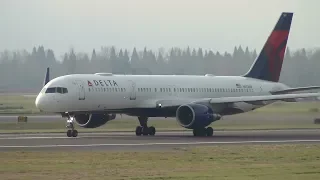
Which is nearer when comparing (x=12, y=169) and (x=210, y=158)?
(x=12, y=169)

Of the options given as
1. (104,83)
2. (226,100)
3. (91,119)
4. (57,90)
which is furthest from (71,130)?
(226,100)

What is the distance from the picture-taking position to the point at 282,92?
182 feet

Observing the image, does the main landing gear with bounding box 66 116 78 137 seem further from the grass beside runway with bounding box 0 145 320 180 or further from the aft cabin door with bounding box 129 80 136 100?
the grass beside runway with bounding box 0 145 320 180

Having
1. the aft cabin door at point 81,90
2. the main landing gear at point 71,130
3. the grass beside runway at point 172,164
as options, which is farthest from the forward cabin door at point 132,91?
the grass beside runway at point 172,164

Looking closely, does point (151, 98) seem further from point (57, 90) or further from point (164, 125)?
point (164, 125)

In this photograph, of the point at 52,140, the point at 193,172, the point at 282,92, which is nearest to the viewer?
the point at 193,172

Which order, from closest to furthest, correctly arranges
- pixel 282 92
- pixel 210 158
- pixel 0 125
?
pixel 210 158 < pixel 282 92 < pixel 0 125

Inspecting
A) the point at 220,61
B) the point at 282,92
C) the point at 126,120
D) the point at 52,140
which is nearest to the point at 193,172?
the point at 52,140

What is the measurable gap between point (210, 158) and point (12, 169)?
7.51 m

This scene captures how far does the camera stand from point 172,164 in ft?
88.8

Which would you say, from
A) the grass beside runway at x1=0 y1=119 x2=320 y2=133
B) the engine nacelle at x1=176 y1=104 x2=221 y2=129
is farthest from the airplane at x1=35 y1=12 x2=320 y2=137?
the grass beside runway at x1=0 y1=119 x2=320 y2=133

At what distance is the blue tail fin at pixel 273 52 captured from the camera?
56906mm

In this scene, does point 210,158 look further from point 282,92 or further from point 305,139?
point 282,92

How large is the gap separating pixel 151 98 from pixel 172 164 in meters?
22.8
